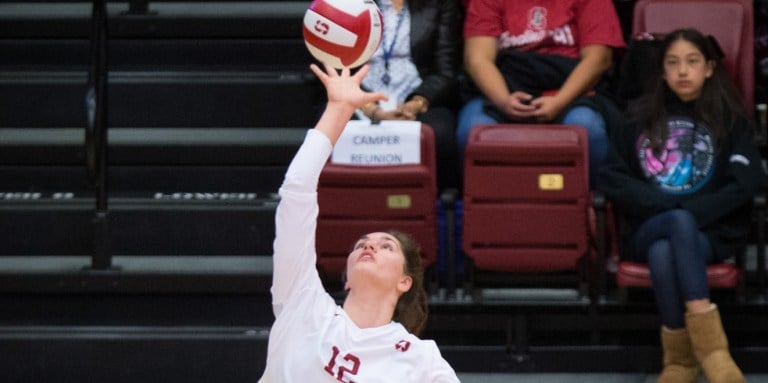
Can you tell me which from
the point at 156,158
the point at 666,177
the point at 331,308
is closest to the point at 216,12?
the point at 156,158

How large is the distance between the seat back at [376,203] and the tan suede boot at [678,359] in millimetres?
878

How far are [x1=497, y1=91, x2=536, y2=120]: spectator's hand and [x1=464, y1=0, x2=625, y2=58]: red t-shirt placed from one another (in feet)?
0.95

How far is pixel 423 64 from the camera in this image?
5.66 meters

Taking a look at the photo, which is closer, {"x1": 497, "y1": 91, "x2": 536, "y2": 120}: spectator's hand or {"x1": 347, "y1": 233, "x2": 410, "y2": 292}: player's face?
{"x1": 347, "y1": 233, "x2": 410, "y2": 292}: player's face

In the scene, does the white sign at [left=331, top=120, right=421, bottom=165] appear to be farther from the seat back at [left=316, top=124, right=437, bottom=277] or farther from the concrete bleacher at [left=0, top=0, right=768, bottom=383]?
the concrete bleacher at [left=0, top=0, right=768, bottom=383]

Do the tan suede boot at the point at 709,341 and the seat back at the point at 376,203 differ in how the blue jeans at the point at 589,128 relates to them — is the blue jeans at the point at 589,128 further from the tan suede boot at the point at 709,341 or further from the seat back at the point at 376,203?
the tan suede boot at the point at 709,341

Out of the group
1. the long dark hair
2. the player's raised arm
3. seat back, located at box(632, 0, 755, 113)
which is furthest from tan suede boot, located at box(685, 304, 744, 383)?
the player's raised arm

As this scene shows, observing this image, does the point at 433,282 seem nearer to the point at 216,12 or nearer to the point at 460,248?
the point at 460,248

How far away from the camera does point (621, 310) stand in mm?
5184

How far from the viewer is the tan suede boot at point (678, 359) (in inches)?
190

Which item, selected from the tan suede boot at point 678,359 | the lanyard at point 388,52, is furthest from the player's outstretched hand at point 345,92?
the lanyard at point 388,52

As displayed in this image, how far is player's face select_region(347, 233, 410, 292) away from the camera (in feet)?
11.4

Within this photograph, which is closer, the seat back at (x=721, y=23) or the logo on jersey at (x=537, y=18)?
the seat back at (x=721, y=23)

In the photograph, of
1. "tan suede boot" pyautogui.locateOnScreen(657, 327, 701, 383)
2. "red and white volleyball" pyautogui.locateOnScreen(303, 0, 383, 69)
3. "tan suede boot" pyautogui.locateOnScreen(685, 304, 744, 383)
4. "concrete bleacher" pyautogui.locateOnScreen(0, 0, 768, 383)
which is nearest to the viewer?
"red and white volleyball" pyautogui.locateOnScreen(303, 0, 383, 69)
